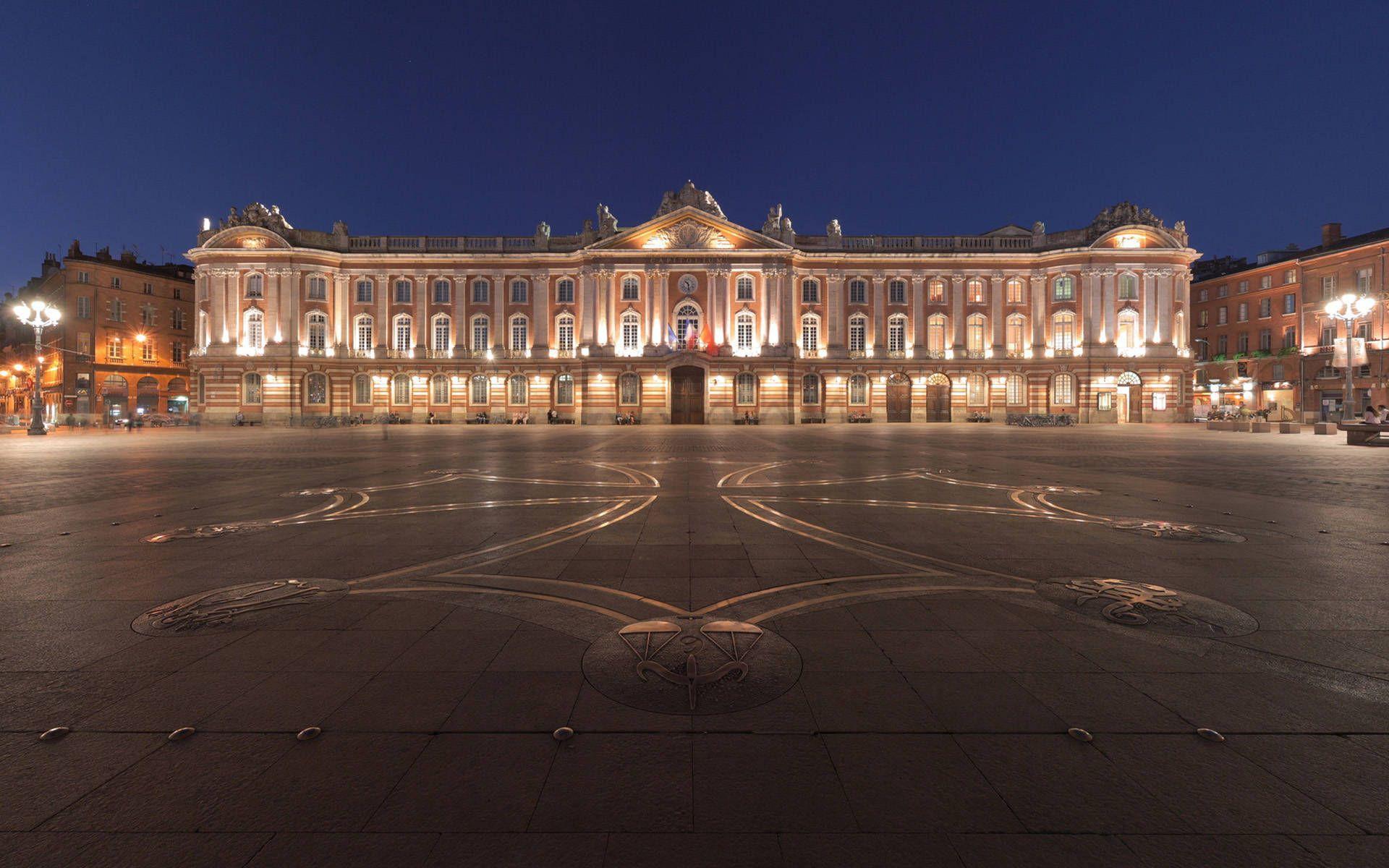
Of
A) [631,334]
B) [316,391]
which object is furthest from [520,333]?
[316,391]

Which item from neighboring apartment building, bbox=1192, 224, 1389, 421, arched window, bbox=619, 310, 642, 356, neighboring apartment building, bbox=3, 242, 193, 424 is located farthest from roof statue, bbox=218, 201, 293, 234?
neighboring apartment building, bbox=1192, 224, 1389, 421

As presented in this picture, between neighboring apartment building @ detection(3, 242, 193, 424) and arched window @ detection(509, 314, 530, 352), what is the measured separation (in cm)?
3606

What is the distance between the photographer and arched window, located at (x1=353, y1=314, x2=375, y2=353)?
52.8m

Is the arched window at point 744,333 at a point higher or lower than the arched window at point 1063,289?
lower

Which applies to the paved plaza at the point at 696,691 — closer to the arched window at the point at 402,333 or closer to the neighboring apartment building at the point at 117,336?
the arched window at the point at 402,333

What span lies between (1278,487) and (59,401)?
8667cm

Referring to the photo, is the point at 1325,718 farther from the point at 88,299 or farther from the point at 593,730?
the point at 88,299

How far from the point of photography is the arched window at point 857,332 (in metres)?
52.7

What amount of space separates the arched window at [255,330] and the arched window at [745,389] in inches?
1552

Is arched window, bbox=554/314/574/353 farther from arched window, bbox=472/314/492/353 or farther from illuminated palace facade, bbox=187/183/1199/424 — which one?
arched window, bbox=472/314/492/353

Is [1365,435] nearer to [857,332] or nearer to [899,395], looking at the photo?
[899,395]

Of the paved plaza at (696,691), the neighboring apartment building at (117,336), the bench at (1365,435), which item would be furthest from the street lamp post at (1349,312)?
the neighboring apartment building at (117,336)

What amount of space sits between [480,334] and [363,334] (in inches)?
391

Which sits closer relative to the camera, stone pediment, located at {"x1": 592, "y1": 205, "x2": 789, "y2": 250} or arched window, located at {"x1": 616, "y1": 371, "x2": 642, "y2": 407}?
stone pediment, located at {"x1": 592, "y1": 205, "x2": 789, "y2": 250}
